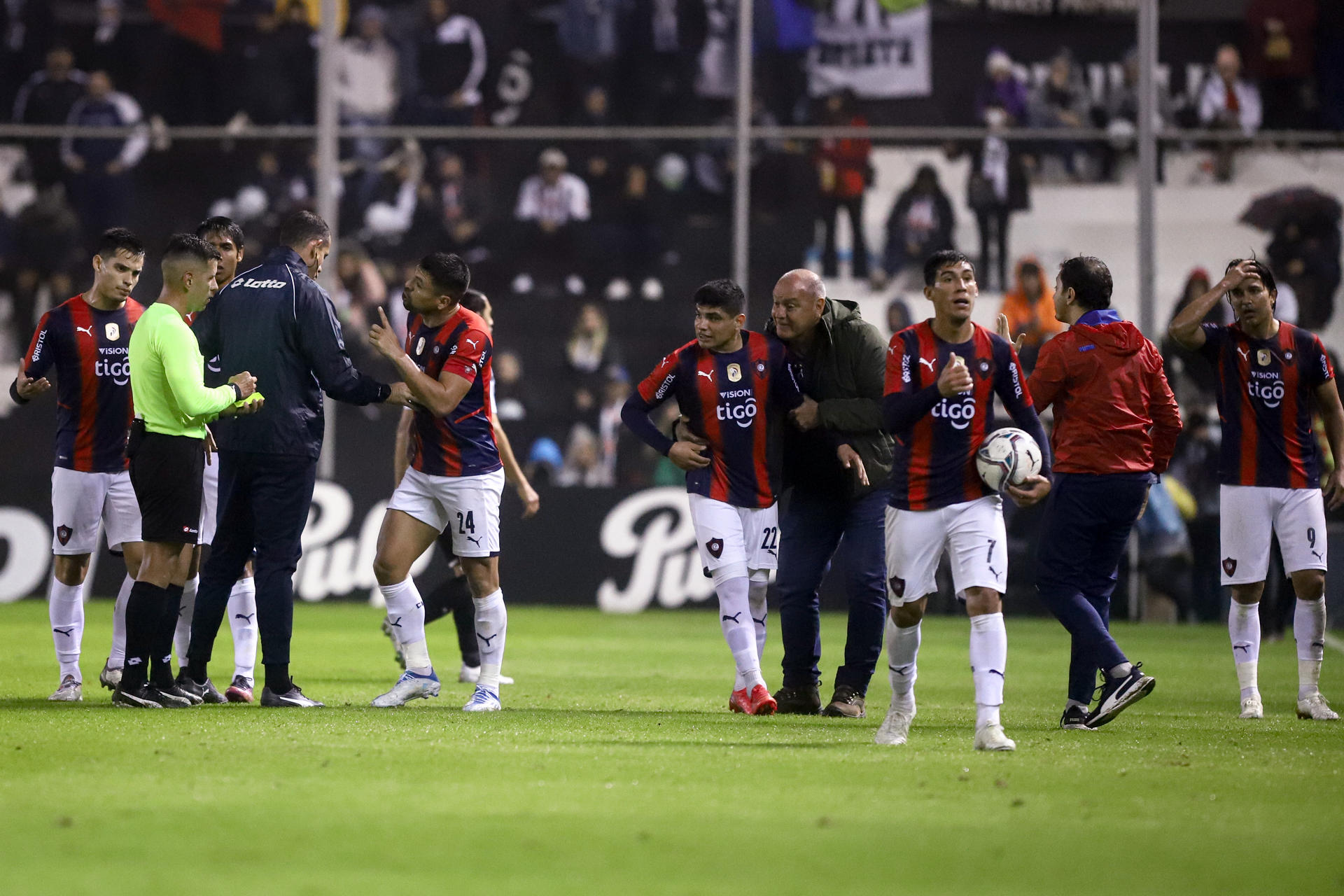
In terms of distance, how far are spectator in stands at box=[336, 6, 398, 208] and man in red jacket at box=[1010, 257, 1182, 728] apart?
14.9 meters

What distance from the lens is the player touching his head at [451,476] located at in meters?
8.18

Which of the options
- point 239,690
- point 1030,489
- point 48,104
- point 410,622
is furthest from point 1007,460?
point 48,104

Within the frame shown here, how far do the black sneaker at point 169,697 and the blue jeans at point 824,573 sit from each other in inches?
112

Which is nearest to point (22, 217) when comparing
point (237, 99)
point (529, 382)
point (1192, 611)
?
point (237, 99)

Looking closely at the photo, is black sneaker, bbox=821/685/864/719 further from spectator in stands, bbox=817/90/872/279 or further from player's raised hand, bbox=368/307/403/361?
spectator in stands, bbox=817/90/872/279

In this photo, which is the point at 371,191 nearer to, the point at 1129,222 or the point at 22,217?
the point at 22,217

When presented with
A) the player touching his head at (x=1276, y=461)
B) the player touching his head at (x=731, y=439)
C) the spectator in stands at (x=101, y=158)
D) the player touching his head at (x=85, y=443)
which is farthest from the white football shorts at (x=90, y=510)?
the spectator in stands at (x=101, y=158)

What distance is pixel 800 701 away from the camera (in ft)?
28.4

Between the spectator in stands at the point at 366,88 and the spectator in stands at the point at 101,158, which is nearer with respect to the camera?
the spectator in stands at the point at 101,158

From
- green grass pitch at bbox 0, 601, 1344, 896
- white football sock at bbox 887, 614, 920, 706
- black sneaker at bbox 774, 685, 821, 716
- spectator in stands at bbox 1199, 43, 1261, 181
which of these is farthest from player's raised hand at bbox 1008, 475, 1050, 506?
spectator in stands at bbox 1199, 43, 1261, 181

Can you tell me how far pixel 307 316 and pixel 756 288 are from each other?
1336 centimetres

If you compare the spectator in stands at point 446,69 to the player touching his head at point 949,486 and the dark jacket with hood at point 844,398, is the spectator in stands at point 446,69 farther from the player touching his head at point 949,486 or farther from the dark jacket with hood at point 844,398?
the player touching his head at point 949,486

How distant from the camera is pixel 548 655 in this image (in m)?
11.9

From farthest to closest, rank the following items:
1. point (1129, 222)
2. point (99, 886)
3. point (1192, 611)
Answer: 1. point (1129, 222)
2. point (1192, 611)
3. point (99, 886)
